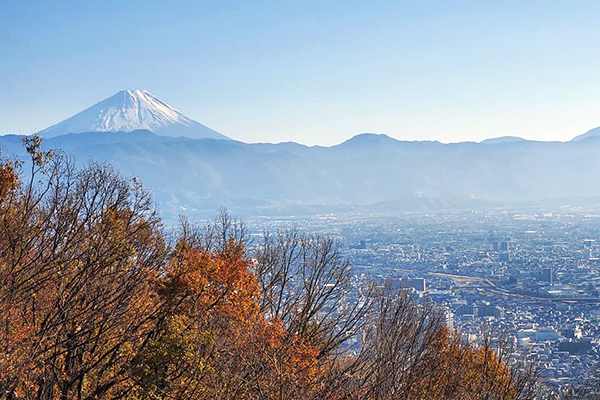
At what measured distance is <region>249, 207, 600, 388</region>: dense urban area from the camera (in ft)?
123

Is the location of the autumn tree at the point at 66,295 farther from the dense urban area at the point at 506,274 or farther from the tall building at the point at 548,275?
the tall building at the point at 548,275

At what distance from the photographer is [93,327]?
12086mm

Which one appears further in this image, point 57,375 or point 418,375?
point 418,375

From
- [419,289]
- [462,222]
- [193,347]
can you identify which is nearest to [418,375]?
[193,347]

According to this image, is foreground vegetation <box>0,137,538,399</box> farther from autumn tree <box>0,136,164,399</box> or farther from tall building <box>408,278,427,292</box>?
tall building <box>408,278,427,292</box>

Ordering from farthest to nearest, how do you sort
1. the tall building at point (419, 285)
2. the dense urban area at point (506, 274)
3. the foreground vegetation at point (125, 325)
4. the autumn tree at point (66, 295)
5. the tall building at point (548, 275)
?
the tall building at point (548, 275)
the tall building at point (419, 285)
the dense urban area at point (506, 274)
the foreground vegetation at point (125, 325)
the autumn tree at point (66, 295)

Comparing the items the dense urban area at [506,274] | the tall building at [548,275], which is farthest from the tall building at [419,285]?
the tall building at [548,275]

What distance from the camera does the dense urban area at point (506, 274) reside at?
37594 mm

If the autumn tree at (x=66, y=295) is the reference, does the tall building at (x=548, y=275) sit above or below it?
below

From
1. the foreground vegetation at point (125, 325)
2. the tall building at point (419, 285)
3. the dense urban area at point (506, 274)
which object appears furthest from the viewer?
the tall building at point (419, 285)

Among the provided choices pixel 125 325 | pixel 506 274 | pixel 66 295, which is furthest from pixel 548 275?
pixel 66 295

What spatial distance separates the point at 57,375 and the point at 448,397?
282 inches

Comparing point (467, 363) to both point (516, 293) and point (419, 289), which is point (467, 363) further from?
point (516, 293)

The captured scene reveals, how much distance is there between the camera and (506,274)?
72.6 m
